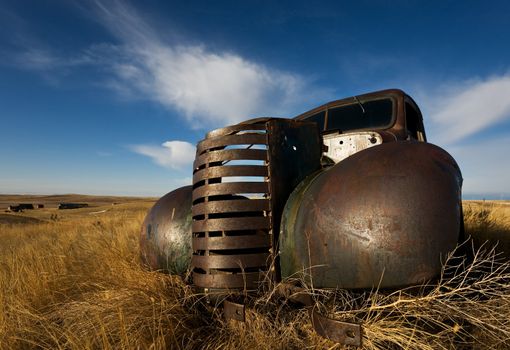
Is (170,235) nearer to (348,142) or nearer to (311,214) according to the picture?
(311,214)

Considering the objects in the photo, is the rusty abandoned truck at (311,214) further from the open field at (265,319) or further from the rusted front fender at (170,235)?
the open field at (265,319)

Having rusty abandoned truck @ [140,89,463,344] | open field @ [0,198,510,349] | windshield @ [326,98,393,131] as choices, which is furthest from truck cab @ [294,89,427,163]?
open field @ [0,198,510,349]

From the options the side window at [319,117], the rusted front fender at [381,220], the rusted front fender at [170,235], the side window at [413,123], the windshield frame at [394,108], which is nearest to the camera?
the rusted front fender at [381,220]

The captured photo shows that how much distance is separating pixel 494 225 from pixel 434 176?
4857 millimetres

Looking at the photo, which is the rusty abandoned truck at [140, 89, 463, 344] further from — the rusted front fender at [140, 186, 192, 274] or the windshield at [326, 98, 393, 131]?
the windshield at [326, 98, 393, 131]

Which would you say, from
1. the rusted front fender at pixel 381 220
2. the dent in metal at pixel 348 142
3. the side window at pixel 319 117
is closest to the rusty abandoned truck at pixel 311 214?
the rusted front fender at pixel 381 220

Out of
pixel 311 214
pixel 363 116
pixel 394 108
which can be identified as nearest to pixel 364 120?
pixel 363 116

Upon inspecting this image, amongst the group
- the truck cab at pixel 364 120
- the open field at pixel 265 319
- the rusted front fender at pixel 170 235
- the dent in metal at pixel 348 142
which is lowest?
the open field at pixel 265 319

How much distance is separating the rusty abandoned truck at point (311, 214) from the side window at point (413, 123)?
182 cm

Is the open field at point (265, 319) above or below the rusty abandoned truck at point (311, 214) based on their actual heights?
below

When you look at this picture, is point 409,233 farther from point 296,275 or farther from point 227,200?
point 227,200

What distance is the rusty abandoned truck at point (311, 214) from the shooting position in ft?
5.14

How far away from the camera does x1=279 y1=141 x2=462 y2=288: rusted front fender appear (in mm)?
1552

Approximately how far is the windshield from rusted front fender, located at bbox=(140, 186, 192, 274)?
1.78 metres
